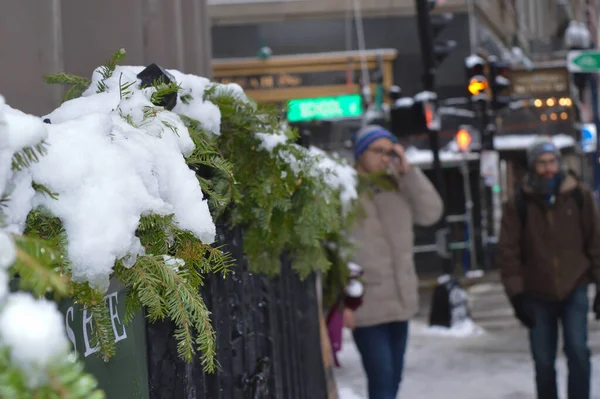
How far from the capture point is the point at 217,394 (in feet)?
6.23

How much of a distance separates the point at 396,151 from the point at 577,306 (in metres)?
1.63

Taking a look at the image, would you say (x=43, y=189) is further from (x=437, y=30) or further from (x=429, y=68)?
(x=437, y=30)

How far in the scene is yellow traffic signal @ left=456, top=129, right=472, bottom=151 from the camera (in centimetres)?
1812

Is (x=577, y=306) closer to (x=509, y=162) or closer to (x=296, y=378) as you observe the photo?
(x=296, y=378)

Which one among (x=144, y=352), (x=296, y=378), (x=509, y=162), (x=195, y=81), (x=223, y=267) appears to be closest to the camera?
(x=223, y=267)

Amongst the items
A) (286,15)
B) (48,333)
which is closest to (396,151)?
(48,333)

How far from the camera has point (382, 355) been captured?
4.77 m

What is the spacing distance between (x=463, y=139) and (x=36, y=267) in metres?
17.9

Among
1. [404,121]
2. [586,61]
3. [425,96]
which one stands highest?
[586,61]

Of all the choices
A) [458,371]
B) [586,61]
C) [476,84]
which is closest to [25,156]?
[458,371]

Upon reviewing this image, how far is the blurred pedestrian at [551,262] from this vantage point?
538 cm

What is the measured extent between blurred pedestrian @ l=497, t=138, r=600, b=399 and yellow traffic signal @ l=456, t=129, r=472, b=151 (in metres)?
12.7

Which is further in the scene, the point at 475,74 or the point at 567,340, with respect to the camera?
the point at 475,74

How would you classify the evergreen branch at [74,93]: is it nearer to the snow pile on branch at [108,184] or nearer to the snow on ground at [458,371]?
the snow pile on branch at [108,184]
